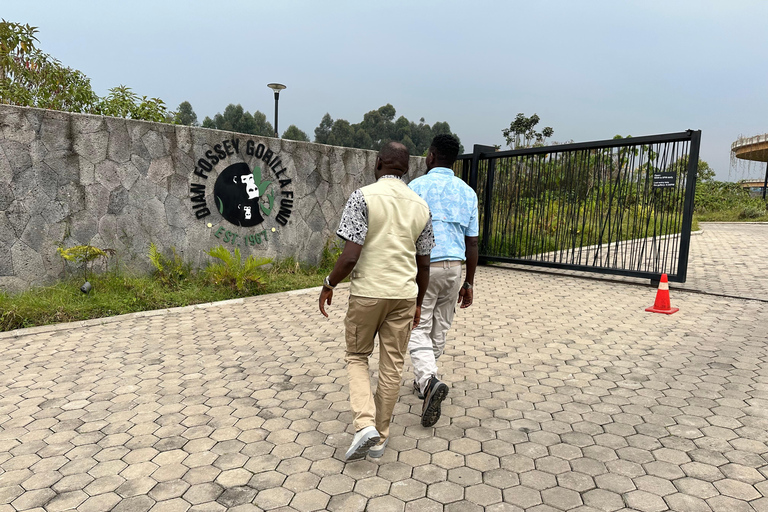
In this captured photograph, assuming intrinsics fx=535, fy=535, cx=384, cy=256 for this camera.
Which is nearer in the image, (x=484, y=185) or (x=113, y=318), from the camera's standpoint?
(x=113, y=318)

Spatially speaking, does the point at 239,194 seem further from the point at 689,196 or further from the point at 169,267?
the point at 689,196

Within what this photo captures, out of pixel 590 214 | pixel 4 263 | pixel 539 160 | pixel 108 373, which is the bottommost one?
pixel 108 373

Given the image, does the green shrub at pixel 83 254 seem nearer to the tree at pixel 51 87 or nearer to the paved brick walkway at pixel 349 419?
the paved brick walkway at pixel 349 419

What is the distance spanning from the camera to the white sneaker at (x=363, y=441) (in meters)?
2.82

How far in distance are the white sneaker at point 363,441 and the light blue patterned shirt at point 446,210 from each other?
3.97 feet

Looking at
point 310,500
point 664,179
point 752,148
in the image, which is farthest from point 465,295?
point 752,148

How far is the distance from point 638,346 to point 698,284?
4306 mm

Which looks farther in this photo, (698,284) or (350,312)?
(698,284)

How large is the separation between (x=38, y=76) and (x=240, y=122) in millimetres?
67004

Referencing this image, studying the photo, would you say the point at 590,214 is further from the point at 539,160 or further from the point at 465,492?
the point at 465,492

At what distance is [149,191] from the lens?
7.13 m

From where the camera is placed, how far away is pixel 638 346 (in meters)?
5.32

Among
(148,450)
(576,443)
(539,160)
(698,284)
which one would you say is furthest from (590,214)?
(148,450)

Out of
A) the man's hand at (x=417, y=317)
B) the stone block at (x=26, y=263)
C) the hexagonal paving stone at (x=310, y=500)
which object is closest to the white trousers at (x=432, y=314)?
the man's hand at (x=417, y=317)
